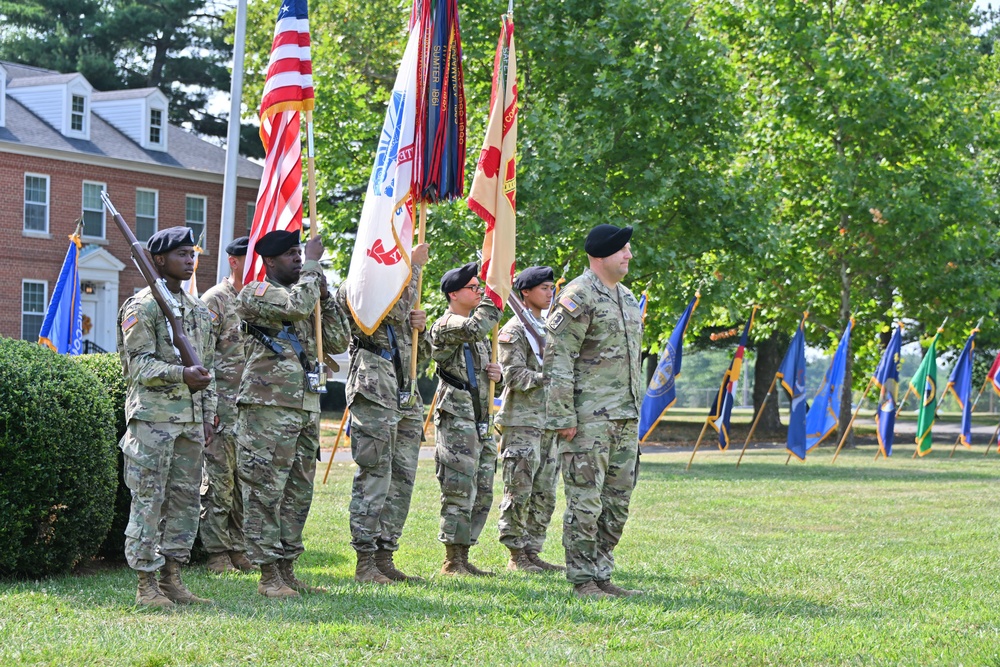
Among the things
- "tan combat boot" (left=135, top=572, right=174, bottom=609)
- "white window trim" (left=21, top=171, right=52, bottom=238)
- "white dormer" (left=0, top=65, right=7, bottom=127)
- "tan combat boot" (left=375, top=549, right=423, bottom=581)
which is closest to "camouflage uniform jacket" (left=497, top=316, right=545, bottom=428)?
"tan combat boot" (left=375, top=549, right=423, bottom=581)

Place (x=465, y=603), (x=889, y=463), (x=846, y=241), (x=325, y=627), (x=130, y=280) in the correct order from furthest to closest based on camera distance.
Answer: (x=130, y=280), (x=846, y=241), (x=889, y=463), (x=465, y=603), (x=325, y=627)

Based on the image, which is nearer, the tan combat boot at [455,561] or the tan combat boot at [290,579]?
the tan combat boot at [290,579]

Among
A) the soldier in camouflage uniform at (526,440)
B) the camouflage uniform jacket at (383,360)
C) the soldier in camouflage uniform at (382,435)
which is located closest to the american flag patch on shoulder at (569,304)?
the soldier in camouflage uniform at (382,435)

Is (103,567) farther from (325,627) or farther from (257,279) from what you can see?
(325,627)

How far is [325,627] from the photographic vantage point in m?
6.50

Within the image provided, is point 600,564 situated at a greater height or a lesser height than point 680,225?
lesser

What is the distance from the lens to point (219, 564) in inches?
346

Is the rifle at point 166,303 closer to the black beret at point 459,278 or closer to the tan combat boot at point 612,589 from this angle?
the black beret at point 459,278

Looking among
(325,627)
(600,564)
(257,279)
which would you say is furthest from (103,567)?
(600,564)

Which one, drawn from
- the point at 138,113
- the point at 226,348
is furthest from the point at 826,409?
the point at 138,113

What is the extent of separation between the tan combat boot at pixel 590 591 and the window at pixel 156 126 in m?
35.3

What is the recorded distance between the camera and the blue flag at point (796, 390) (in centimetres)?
2023

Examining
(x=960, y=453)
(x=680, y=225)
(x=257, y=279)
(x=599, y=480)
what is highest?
(x=680, y=225)

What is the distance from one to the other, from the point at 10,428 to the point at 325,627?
2.60m
